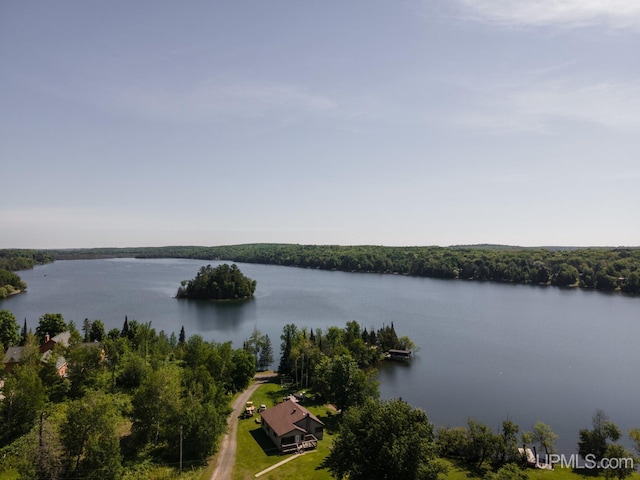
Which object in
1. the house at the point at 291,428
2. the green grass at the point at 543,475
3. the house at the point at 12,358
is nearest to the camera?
the green grass at the point at 543,475

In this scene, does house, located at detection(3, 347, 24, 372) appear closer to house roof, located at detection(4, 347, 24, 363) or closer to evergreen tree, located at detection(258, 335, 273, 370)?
house roof, located at detection(4, 347, 24, 363)

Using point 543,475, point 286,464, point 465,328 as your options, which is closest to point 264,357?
point 286,464

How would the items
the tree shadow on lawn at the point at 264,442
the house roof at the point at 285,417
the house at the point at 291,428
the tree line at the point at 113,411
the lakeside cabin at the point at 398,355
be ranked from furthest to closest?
the lakeside cabin at the point at 398,355
the house roof at the point at 285,417
the house at the point at 291,428
the tree shadow on lawn at the point at 264,442
the tree line at the point at 113,411

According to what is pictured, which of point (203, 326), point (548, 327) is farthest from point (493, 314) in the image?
point (203, 326)

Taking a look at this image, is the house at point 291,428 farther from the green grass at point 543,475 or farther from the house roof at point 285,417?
the green grass at point 543,475

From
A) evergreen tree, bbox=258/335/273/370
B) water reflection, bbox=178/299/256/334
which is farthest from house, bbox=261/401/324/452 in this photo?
water reflection, bbox=178/299/256/334

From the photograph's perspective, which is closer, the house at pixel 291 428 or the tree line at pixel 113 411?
the tree line at pixel 113 411

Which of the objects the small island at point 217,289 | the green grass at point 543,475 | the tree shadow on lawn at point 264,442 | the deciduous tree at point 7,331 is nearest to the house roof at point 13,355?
the deciduous tree at point 7,331
